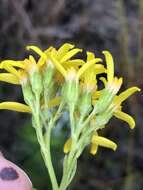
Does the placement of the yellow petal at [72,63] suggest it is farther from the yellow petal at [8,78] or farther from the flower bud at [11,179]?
the flower bud at [11,179]

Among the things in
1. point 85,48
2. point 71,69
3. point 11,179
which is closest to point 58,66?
point 71,69

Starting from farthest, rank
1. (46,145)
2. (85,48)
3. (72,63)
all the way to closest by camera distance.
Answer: (85,48)
(72,63)
(46,145)

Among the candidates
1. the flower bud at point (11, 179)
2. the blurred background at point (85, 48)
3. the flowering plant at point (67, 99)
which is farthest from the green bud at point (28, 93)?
the blurred background at point (85, 48)

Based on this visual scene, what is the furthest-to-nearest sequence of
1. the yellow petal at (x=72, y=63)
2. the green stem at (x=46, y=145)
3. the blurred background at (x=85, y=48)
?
the blurred background at (x=85, y=48)
the yellow petal at (x=72, y=63)
the green stem at (x=46, y=145)

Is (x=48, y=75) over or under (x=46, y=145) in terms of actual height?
over

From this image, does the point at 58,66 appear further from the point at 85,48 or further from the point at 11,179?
the point at 85,48

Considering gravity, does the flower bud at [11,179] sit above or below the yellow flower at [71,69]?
below

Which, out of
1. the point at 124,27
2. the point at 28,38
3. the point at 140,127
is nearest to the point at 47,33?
the point at 28,38
